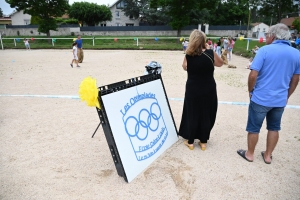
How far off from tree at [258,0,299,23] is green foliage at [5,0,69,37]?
4818 centimetres

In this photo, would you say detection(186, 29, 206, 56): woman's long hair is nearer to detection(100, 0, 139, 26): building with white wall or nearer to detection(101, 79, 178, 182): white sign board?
detection(101, 79, 178, 182): white sign board

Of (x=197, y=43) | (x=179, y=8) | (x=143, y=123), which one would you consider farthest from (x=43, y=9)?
(x=197, y=43)

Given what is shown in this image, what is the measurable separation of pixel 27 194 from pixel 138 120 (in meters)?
1.57

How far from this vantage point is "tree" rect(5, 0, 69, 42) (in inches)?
1137

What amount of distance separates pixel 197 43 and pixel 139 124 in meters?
1.32

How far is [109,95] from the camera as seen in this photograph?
2525mm

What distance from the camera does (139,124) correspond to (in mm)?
2965

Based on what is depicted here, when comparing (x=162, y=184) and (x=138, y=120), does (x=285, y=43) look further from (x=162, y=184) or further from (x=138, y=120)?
(x=162, y=184)

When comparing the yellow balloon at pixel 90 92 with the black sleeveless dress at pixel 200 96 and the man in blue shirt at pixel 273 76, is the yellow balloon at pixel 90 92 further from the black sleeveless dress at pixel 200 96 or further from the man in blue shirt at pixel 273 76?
the man in blue shirt at pixel 273 76

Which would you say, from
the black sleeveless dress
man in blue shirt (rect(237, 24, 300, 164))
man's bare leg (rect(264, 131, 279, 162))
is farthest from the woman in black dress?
man's bare leg (rect(264, 131, 279, 162))

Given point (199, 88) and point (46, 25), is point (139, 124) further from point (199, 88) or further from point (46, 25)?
point (46, 25)

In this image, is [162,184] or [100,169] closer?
[162,184]

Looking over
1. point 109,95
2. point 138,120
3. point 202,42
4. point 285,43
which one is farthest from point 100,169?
point 285,43

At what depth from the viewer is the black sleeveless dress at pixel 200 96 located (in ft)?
9.61
